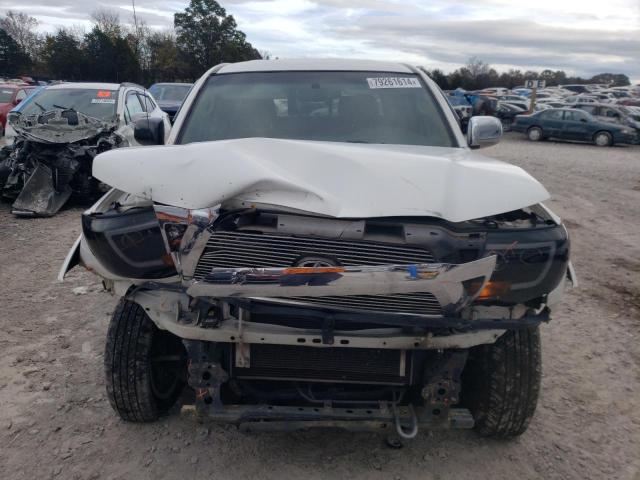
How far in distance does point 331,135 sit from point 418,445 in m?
1.96

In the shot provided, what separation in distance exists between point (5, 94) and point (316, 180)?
18034mm

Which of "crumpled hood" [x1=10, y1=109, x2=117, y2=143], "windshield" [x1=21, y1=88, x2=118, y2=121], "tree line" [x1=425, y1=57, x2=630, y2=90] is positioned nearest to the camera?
"crumpled hood" [x1=10, y1=109, x2=117, y2=143]

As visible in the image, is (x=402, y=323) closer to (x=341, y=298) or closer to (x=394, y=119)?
(x=341, y=298)

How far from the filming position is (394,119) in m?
3.76

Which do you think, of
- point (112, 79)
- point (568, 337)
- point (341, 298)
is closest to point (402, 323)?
point (341, 298)

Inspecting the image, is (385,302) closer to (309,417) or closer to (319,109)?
(309,417)

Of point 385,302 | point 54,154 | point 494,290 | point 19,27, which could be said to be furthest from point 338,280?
point 19,27

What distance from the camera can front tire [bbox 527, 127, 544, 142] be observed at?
22.5m

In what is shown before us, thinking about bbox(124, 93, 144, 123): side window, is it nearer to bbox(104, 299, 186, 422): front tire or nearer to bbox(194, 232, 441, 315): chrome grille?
bbox(104, 299, 186, 422): front tire

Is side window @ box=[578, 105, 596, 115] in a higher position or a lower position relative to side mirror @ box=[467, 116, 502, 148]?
lower

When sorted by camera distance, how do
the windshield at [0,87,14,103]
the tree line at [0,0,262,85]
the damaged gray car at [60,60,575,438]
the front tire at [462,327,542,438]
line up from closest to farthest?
1. the damaged gray car at [60,60,575,438]
2. the front tire at [462,327,542,438]
3. the windshield at [0,87,14,103]
4. the tree line at [0,0,262,85]

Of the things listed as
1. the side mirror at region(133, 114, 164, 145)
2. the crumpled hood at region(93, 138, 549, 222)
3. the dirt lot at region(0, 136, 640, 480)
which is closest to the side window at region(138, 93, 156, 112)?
the dirt lot at region(0, 136, 640, 480)

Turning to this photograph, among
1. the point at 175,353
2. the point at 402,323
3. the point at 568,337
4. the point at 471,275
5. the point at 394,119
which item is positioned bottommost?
the point at 568,337

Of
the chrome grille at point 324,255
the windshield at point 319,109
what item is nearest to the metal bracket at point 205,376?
the chrome grille at point 324,255
